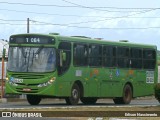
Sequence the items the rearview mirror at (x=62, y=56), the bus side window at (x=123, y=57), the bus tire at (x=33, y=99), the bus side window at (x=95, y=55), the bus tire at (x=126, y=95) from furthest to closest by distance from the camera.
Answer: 1. the bus tire at (x=126, y=95)
2. the bus side window at (x=123, y=57)
3. the bus side window at (x=95, y=55)
4. the bus tire at (x=33, y=99)
5. the rearview mirror at (x=62, y=56)

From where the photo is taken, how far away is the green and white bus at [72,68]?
28.8 m

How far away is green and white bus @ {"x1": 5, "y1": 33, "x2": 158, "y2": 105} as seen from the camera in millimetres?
28750

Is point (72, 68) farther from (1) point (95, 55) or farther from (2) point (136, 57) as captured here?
Result: (2) point (136, 57)

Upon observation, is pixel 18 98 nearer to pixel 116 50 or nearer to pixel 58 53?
pixel 116 50

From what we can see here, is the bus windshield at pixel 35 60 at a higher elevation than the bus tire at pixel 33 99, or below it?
higher

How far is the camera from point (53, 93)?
95.0 ft

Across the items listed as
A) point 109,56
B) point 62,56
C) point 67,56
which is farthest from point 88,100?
point 62,56

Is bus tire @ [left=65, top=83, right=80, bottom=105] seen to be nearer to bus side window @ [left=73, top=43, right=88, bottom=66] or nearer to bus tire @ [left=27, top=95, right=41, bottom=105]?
bus side window @ [left=73, top=43, right=88, bottom=66]

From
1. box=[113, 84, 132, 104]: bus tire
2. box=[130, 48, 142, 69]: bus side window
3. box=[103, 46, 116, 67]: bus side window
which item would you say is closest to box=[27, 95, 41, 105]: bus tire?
box=[103, 46, 116, 67]: bus side window

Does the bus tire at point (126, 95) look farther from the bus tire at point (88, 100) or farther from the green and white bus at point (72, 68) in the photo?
the bus tire at point (88, 100)

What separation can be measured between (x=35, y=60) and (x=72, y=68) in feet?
6.56

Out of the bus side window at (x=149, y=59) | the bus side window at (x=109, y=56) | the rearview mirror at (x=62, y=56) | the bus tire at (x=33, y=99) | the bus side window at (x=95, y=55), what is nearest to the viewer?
the rearview mirror at (x=62, y=56)

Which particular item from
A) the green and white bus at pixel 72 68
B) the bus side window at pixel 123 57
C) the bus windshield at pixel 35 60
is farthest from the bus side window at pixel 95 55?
the bus windshield at pixel 35 60

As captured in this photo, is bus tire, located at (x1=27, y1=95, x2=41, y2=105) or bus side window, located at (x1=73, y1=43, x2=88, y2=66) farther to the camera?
bus tire, located at (x1=27, y1=95, x2=41, y2=105)
